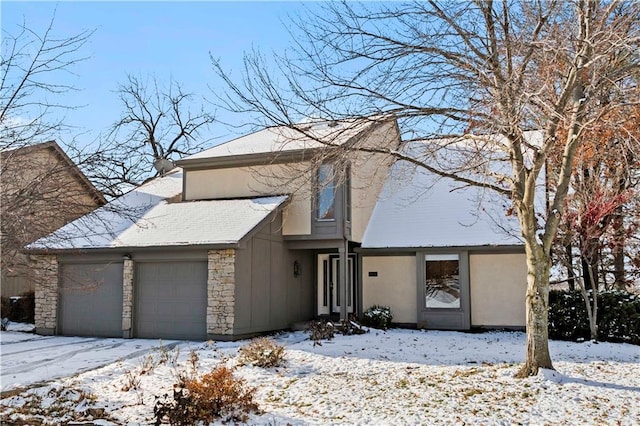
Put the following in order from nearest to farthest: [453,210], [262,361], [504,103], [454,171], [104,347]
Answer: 1. [504,103]
2. [454,171]
3. [262,361]
4. [104,347]
5. [453,210]

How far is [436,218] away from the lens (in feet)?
57.8

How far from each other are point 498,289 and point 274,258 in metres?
6.29

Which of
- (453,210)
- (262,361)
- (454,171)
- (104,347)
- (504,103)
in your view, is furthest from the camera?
(453,210)

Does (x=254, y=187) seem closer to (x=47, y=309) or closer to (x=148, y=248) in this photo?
(x=148, y=248)

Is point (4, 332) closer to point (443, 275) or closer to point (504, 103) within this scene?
point (443, 275)

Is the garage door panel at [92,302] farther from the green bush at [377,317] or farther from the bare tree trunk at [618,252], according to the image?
the bare tree trunk at [618,252]

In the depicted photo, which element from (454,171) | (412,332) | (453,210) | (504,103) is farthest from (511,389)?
(453,210)

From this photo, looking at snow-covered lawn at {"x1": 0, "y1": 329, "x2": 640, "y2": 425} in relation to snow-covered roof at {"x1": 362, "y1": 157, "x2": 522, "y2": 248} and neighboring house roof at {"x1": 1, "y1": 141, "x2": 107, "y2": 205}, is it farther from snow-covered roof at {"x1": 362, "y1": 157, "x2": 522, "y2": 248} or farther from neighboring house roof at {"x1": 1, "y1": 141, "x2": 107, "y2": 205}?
snow-covered roof at {"x1": 362, "y1": 157, "x2": 522, "y2": 248}

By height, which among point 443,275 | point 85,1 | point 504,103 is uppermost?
point 85,1

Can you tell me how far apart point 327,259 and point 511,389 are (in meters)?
10.3

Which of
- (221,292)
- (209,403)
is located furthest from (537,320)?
(221,292)

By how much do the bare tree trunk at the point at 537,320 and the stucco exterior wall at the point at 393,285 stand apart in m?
7.58

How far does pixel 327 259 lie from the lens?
1873cm

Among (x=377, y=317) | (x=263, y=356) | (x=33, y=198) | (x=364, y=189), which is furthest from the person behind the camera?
(x=364, y=189)
